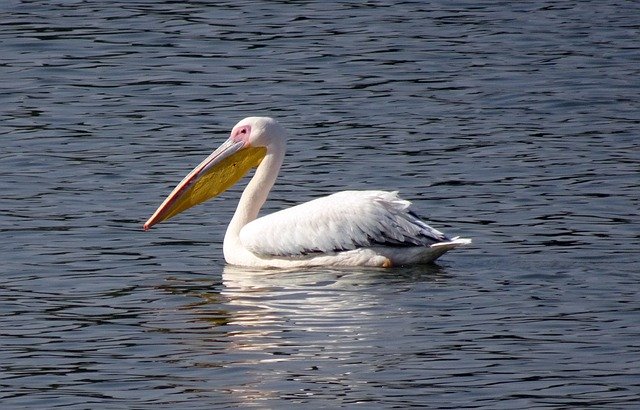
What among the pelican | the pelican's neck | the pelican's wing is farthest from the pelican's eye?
the pelican's wing

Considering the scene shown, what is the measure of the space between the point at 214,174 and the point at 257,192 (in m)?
0.35

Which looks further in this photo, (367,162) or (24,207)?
(367,162)

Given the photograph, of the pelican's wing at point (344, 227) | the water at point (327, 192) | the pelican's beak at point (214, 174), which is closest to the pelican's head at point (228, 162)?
the pelican's beak at point (214, 174)

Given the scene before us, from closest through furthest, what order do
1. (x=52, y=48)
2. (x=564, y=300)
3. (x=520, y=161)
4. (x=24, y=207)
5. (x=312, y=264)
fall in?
(x=564, y=300) < (x=312, y=264) < (x=24, y=207) < (x=520, y=161) < (x=52, y=48)

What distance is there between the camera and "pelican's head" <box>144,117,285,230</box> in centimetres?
940

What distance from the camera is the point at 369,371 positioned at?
649cm

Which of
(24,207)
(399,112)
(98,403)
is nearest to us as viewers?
(98,403)

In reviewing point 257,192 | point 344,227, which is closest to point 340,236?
point 344,227

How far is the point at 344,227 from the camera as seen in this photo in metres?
8.55

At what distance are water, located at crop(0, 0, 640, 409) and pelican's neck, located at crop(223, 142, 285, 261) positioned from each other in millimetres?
250

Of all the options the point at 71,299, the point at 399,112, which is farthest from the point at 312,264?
the point at 399,112

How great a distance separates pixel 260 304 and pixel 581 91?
586 centimetres

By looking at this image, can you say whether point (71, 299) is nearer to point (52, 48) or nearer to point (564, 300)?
point (564, 300)

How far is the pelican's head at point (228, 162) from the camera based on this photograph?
30.8ft
